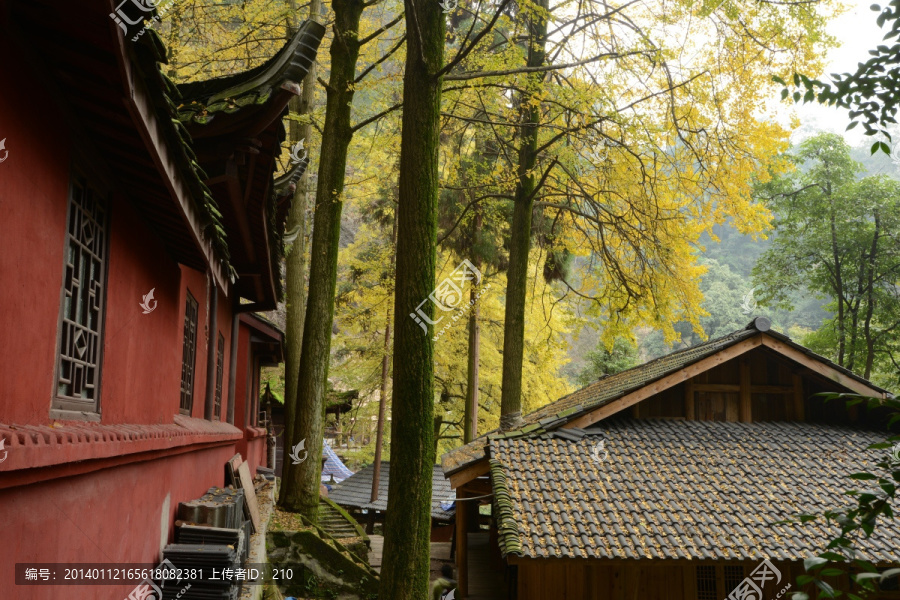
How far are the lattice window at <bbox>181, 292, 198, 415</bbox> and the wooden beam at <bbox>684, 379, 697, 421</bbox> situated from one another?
Answer: 344 inches

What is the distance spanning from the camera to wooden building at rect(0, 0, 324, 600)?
9.86 ft

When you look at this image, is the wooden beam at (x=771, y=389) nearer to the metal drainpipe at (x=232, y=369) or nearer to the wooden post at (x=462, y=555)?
the wooden post at (x=462, y=555)

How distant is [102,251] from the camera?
4668 millimetres

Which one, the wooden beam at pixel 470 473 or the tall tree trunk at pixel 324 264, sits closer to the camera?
the wooden beam at pixel 470 473

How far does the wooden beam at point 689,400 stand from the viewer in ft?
43.4

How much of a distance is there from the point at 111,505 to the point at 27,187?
2.22 metres

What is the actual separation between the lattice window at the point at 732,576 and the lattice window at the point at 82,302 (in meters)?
9.69

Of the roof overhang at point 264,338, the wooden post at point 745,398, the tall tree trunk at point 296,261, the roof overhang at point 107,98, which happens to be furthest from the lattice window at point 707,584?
the roof overhang at point 264,338

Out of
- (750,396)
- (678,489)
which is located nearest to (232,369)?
(678,489)

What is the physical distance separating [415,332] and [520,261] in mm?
8420

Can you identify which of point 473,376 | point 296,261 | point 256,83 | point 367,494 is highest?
point 296,261

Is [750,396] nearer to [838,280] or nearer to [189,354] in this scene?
[189,354]

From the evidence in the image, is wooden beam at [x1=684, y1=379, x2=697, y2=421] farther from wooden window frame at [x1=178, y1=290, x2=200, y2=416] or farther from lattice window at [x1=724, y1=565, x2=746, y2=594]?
wooden window frame at [x1=178, y1=290, x2=200, y2=416]

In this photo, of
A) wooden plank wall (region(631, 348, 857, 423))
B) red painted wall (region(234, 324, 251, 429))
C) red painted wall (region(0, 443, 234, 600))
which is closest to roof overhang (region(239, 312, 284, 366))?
red painted wall (region(234, 324, 251, 429))
